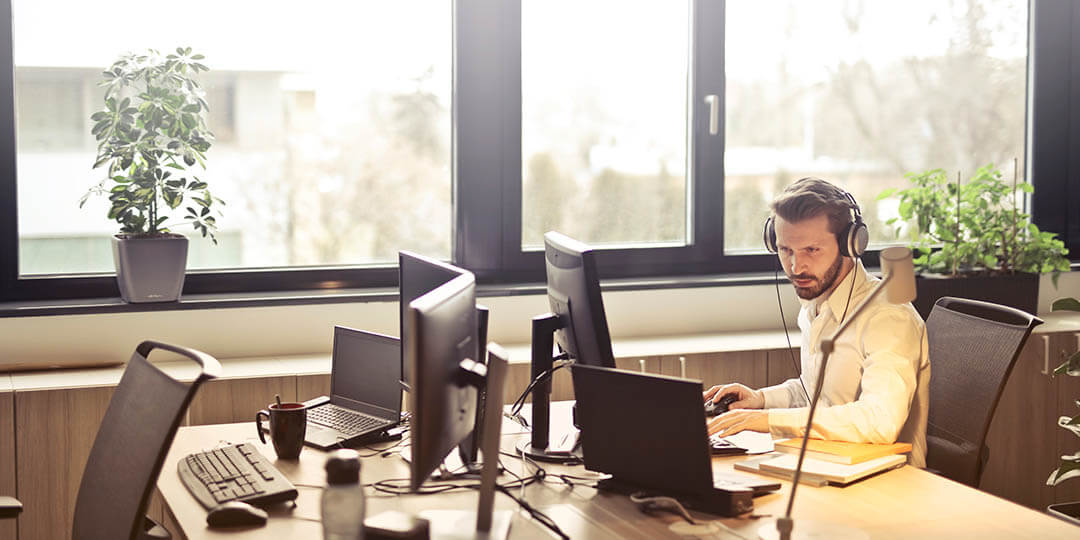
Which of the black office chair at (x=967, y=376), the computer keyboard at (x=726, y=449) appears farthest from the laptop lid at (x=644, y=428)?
the black office chair at (x=967, y=376)

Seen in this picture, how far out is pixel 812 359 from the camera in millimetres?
2562

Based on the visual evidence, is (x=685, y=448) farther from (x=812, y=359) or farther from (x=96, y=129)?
(x=96, y=129)

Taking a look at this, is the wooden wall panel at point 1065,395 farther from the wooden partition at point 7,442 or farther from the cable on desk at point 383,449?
the wooden partition at point 7,442

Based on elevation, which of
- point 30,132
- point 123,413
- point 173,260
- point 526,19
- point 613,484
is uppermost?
point 526,19

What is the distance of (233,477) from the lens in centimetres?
201

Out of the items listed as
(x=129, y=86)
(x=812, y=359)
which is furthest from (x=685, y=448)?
(x=129, y=86)

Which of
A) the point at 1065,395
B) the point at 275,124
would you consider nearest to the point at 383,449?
the point at 275,124

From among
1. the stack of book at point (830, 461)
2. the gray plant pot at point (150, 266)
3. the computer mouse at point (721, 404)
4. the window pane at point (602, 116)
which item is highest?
the window pane at point (602, 116)

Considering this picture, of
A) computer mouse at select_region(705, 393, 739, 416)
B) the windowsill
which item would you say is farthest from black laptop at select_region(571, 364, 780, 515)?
the windowsill

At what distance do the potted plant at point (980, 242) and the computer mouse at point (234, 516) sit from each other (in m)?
2.59

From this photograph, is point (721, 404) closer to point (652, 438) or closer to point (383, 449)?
point (652, 438)

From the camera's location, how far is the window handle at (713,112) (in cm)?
377

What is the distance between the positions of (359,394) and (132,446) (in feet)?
2.24

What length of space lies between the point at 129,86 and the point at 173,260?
0.53 metres
